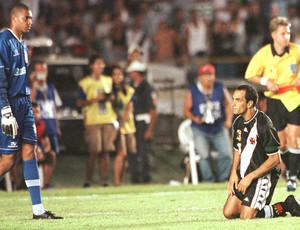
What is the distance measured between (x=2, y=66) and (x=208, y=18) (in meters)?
14.7

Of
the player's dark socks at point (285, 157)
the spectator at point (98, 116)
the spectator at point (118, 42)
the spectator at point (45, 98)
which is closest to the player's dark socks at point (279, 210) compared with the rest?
the player's dark socks at point (285, 157)

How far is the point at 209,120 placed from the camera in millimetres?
17625

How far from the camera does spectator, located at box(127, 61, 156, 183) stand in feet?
61.9

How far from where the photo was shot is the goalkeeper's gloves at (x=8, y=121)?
1081 centimetres

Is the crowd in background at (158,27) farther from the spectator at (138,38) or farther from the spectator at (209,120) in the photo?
the spectator at (209,120)

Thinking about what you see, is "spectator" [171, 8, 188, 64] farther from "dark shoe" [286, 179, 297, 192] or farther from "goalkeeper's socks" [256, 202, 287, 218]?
"goalkeeper's socks" [256, 202, 287, 218]

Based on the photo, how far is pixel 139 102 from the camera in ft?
62.1

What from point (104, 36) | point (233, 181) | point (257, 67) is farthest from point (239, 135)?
point (104, 36)

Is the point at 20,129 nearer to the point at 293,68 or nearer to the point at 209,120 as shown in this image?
the point at 293,68

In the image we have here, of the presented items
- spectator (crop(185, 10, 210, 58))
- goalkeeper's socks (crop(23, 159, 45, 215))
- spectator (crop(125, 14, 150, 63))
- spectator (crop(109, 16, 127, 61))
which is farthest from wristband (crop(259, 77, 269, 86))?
spectator (crop(109, 16, 127, 61))

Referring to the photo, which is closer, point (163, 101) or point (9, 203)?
point (9, 203)

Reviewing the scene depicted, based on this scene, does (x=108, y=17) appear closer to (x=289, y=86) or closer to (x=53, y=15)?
(x=53, y=15)

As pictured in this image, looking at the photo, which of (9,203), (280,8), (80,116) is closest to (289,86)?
(9,203)

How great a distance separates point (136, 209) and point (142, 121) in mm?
6918
